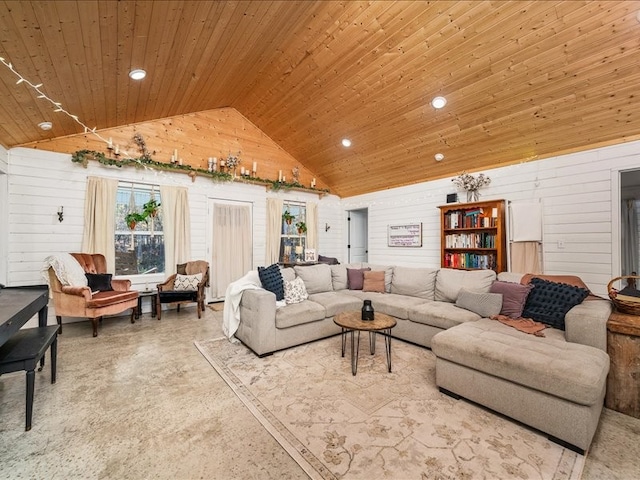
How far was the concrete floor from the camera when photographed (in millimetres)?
1581

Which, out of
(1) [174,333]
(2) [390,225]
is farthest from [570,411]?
(2) [390,225]

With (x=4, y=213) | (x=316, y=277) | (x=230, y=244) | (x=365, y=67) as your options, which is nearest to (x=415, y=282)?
(x=316, y=277)

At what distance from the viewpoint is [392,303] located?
3.71m

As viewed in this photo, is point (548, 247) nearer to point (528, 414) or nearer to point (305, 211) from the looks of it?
point (528, 414)

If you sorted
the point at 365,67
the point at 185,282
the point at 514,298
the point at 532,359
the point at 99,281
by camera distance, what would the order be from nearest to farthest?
the point at 532,359 → the point at 514,298 → the point at 365,67 → the point at 99,281 → the point at 185,282

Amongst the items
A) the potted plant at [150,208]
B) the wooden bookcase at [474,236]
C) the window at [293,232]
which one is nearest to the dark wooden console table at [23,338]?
the potted plant at [150,208]

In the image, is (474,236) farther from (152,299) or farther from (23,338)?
(23,338)

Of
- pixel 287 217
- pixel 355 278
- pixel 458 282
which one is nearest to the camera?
pixel 458 282

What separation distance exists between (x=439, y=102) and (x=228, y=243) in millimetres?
4529

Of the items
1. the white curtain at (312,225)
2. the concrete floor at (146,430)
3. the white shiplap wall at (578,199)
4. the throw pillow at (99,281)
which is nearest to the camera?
the concrete floor at (146,430)

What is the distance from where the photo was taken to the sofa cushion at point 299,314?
322 centimetres

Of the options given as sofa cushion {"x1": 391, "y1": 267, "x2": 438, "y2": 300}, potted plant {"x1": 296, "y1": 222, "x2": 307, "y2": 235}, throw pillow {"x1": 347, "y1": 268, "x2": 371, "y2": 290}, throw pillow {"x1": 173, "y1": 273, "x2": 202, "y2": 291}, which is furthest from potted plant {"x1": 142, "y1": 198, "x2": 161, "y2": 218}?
sofa cushion {"x1": 391, "y1": 267, "x2": 438, "y2": 300}

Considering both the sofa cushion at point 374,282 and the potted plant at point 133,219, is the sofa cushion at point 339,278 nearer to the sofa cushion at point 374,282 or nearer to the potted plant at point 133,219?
the sofa cushion at point 374,282

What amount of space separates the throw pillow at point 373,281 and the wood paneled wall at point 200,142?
345 centimetres
